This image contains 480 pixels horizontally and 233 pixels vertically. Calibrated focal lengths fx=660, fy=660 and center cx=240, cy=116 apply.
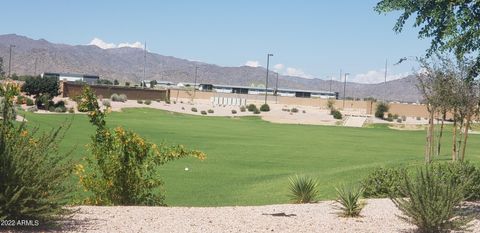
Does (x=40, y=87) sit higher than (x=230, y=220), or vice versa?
(x=230, y=220)

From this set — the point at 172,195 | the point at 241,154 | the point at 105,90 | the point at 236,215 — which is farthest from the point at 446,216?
the point at 105,90

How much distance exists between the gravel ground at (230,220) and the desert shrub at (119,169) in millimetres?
1836

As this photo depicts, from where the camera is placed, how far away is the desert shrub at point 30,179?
31.5 ft

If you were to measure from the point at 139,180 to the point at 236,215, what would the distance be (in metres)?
3.39

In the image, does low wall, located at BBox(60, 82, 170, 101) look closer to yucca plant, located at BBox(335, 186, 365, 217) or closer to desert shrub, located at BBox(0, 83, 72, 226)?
yucca plant, located at BBox(335, 186, 365, 217)

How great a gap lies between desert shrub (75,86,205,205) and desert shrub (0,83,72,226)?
11.9ft

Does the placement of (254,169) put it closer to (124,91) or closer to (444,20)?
(444,20)

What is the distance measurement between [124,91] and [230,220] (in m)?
124

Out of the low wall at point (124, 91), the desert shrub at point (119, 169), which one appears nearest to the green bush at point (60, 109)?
the low wall at point (124, 91)

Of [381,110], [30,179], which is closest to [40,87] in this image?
[381,110]

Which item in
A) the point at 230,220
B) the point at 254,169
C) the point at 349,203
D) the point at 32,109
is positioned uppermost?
the point at 349,203

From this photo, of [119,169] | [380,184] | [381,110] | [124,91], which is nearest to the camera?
[119,169]

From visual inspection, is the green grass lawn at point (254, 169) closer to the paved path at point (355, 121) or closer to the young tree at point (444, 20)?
the young tree at point (444, 20)

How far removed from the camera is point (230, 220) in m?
11.5
